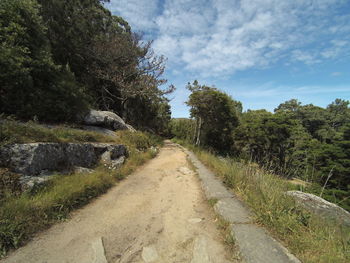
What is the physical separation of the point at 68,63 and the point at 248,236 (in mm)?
14516

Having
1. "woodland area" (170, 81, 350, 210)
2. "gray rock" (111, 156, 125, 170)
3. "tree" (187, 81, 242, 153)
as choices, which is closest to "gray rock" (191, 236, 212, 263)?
"gray rock" (111, 156, 125, 170)

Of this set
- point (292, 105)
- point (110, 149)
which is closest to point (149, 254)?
point (110, 149)

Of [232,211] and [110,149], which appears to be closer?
[232,211]

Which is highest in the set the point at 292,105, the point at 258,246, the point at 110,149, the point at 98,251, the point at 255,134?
the point at 292,105

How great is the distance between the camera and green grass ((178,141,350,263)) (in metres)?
1.73

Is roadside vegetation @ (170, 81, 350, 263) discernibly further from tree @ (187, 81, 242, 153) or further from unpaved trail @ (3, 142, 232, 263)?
unpaved trail @ (3, 142, 232, 263)

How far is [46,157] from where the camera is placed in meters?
3.47

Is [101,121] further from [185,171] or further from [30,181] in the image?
[30,181]

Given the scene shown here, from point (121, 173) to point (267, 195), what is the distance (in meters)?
3.90

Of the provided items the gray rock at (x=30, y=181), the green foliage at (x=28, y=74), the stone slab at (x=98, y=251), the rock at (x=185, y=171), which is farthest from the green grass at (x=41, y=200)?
the rock at (x=185, y=171)

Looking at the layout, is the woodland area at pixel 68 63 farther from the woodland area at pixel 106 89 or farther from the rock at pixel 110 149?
the rock at pixel 110 149

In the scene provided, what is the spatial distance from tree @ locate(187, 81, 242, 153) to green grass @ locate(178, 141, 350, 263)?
1171cm

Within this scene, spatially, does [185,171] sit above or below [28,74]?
below

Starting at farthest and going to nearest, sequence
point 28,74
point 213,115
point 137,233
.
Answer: point 213,115, point 28,74, point 137,233
